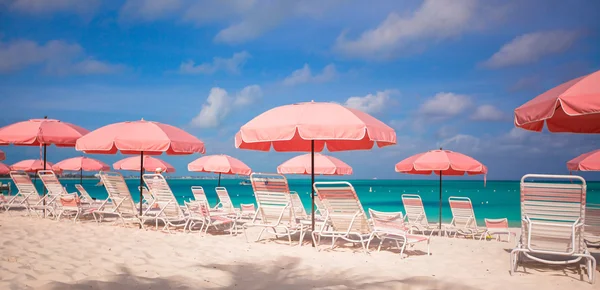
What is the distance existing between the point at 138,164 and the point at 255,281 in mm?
12239

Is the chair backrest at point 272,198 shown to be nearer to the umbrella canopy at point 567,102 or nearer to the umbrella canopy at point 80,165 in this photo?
the umbrella canopy at point 567,102

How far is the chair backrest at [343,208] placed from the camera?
18.0 ft

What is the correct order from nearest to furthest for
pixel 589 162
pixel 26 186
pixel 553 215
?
pixel 553 215
pixel 26 186
pixel 589 162

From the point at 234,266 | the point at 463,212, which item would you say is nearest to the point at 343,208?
the point at 234,266

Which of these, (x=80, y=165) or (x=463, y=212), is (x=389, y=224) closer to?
(x=463, y=212)

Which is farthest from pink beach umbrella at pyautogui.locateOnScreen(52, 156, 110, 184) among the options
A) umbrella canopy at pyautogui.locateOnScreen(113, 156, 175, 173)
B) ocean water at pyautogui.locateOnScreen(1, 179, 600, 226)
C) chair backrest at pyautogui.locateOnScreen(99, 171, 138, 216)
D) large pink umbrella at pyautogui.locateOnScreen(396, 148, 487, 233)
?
large pink umbrella at pyautogui.locateOnScreen(396, 148, 487, 233)

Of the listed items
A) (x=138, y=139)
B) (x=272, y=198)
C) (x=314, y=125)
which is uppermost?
(x=314, y=125)

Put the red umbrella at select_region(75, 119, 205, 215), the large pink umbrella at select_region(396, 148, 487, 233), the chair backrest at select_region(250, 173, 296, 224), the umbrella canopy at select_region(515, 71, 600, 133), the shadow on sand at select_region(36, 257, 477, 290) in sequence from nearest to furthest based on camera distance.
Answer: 1. the shadow on sand at select_region(36, 257, 477, 290)
2. the umbrella canopy at select_region(515, 71, 600, 133)
3. the chair backrest at select_region(250, 173, 296, 224)
4. the red umbrella at select_region(75, 119, 205, 215)
5. the large pink umbrella at select_region(396, 148, 487, 233)

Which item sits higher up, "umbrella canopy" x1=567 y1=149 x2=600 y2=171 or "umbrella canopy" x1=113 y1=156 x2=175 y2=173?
"umbrella canopy" x1=567 y1=149 x2=600 y2=171

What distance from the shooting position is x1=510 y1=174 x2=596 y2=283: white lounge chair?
13.7ft

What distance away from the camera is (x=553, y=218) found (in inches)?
171

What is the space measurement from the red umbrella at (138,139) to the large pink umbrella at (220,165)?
4360mm

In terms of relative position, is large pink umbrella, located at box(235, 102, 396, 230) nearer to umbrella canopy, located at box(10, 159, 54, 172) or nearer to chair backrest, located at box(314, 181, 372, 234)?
chair backrest, located at box(314, 181, 372, 234)

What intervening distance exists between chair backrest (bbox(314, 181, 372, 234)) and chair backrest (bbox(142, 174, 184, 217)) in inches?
119
